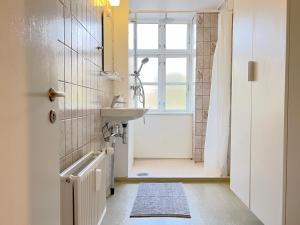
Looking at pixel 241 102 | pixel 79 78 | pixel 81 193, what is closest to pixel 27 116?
pixel 81 193

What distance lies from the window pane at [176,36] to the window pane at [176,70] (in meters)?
0.23

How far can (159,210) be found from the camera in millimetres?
2475

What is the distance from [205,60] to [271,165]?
9.11 ft

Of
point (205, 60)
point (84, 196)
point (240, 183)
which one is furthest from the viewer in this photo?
point (205, 60)

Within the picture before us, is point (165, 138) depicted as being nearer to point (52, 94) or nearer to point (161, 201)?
point (161, 201)

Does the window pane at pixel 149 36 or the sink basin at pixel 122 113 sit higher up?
the window pane at pixel 149 36

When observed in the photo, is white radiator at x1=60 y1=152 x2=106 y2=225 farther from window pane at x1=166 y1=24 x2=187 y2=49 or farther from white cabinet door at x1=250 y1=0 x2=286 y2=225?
window pane at x1=166 y1=24 x2=187 y2=49

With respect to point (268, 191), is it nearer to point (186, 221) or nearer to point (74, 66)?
point (186, 221)

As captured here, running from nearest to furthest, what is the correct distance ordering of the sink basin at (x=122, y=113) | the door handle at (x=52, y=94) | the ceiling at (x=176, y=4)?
the door handle at (x=52, y=94) < the sink basin at (x=122, y=113) < the ceiling at (x=176, y=4)

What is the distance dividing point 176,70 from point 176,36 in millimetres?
548

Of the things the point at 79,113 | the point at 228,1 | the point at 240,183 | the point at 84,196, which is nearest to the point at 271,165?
the point at 240,183

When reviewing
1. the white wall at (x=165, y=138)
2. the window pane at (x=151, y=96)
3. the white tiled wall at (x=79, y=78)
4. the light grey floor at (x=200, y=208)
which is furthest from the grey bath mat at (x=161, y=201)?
the window pane at (x=151, y=96)

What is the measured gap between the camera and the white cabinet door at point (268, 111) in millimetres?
1584

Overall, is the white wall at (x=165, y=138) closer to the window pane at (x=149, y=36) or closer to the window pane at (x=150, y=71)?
the window pane at (x=150, y=71)
